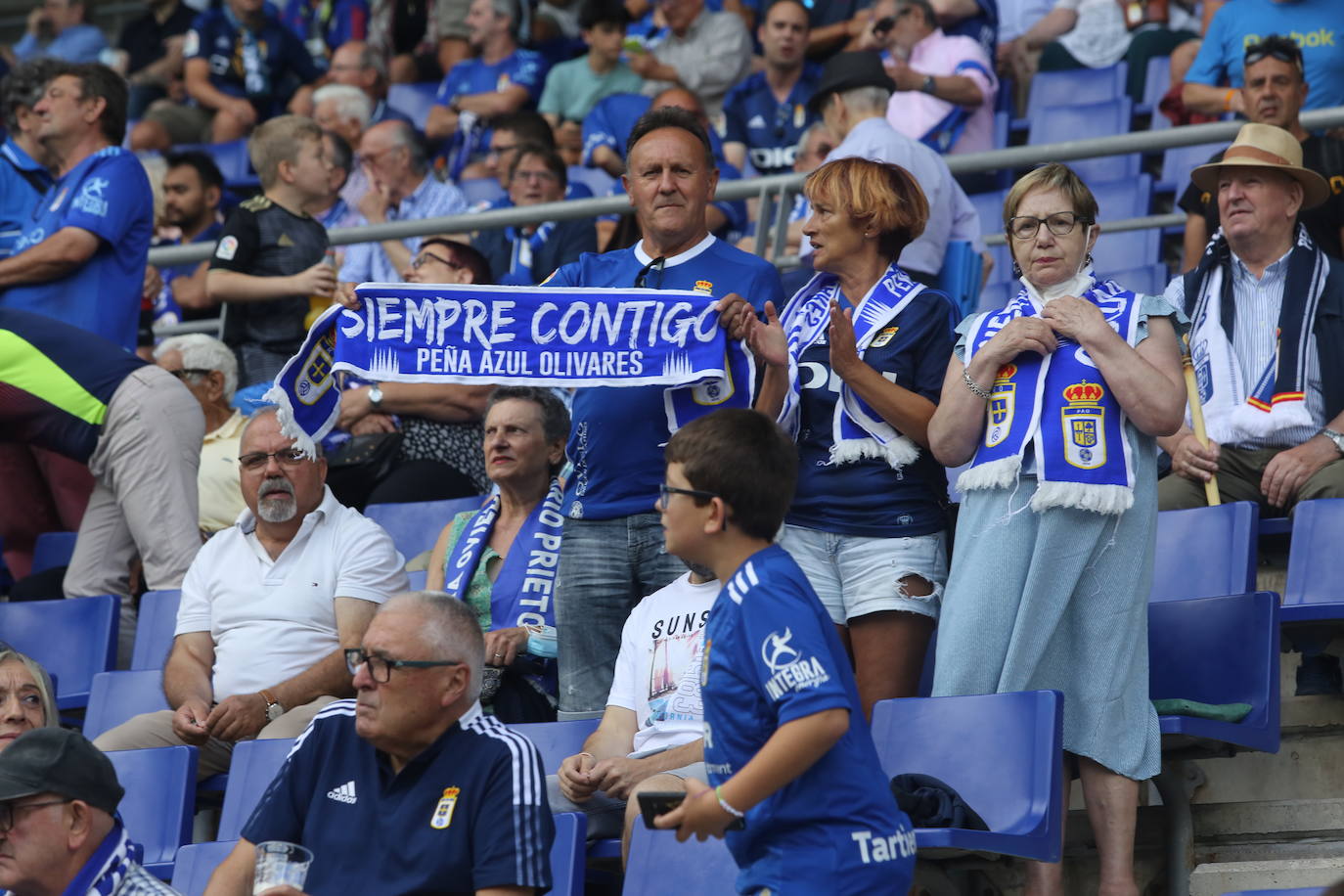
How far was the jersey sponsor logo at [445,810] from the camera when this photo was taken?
11.3 feet

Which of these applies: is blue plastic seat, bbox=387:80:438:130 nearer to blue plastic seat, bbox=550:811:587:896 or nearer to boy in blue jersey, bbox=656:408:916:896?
blue plastic seat, bbox=550:811:587:896

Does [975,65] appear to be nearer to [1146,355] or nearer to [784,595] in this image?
[1146,355]

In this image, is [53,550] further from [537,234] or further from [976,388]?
[976,388]

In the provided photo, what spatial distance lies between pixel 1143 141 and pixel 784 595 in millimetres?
4159

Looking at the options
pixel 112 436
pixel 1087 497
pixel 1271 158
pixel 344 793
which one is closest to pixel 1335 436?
pixel 1271 158

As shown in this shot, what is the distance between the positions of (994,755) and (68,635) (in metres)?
3.20

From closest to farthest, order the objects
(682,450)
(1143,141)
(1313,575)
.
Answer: (682,450) < (1313,575) < (1143,141)

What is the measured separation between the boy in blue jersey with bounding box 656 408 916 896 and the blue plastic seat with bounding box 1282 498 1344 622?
7.00 feet

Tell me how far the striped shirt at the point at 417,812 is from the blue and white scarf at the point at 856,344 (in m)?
1.20

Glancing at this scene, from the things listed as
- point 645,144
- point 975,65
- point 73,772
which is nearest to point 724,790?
point 73,772

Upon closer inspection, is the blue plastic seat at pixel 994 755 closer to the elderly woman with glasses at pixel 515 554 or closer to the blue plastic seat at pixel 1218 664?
the blue plastic seat at pixel 1218 664

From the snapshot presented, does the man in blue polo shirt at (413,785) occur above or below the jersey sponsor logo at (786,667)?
below

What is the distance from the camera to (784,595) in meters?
2.92

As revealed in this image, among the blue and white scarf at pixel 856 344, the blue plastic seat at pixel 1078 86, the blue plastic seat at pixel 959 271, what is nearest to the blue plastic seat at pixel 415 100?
the blue plastic seat at pixel 1078 86
